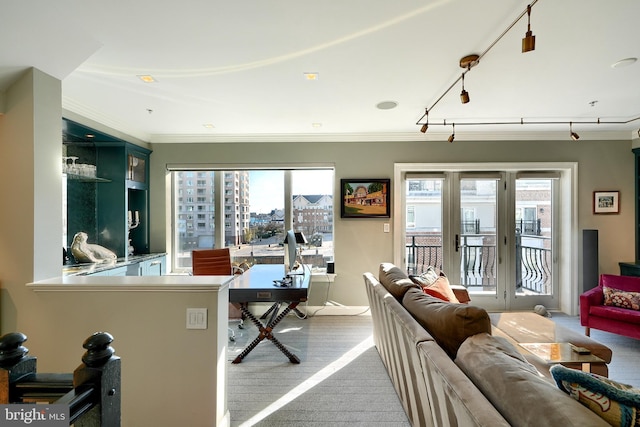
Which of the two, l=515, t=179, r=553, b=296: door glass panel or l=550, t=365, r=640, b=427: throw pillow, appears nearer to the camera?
l=550, t=365, r=640, b=427: throw pillow

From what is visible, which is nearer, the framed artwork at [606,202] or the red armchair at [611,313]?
the red armchair at [611,313]

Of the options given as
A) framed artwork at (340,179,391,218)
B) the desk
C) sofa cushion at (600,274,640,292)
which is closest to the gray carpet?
the desk

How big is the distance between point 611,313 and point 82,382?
173 inches

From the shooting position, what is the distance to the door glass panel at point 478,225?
13.9ft

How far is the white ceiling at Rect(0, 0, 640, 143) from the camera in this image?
1.66 meters

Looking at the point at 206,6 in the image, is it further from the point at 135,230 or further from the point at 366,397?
the point at 135,230

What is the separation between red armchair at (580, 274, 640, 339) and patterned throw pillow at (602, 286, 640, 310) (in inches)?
1.3

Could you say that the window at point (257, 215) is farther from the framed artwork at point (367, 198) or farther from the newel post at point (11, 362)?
the newel post at point (11, 362)

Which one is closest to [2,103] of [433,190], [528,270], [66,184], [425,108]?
[66,184]

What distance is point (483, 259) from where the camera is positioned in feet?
14.0

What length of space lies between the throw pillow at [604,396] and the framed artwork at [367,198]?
3.16 meters

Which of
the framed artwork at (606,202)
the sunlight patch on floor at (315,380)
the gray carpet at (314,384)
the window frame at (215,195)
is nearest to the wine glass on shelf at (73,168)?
the window frame at (215,195)

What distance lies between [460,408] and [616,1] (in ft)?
7.50

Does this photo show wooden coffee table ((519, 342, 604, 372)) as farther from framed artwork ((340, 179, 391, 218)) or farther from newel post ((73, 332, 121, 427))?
newel post ((73, 332, 121, 427))
